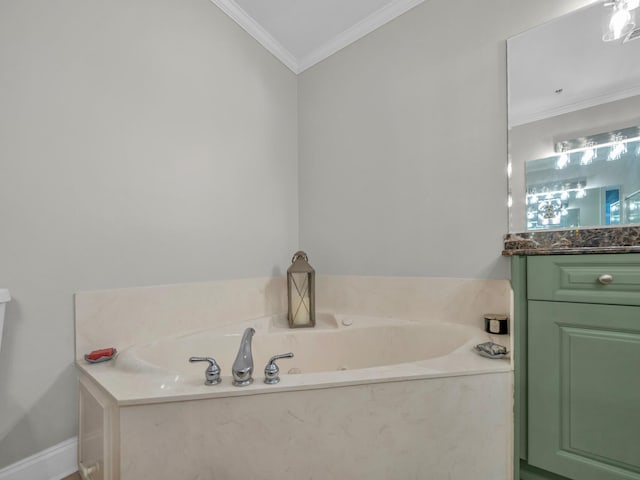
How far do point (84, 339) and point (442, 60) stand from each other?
2209mm

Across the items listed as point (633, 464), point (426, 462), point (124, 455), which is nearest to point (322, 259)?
point (426, 462)

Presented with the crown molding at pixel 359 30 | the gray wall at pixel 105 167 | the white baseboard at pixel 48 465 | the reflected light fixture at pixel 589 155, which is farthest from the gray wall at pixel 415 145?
the white baseboard at pixel 48 465

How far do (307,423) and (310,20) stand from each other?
7.21 feet

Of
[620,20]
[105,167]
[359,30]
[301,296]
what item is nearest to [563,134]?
[620,20]

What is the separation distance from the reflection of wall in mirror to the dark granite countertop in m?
0.06

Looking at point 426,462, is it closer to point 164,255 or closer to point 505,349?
point 505,349

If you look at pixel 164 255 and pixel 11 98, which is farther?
pixel 164 255

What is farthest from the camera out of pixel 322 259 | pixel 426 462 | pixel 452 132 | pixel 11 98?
pixel 322 259

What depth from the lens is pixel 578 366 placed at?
2.98ft

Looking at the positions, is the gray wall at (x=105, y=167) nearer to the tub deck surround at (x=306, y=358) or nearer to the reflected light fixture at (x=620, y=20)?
the tub deck surround at (x=306, y=358)

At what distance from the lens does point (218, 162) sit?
1.61m

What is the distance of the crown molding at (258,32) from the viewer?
167 cm

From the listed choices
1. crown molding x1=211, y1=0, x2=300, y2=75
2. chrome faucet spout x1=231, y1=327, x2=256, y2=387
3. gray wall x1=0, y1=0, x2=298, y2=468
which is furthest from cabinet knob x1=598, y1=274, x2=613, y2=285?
crown molding x1=211, y1=0, x2=300, y2=75

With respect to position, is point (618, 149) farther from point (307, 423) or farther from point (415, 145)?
point (307, 423)
